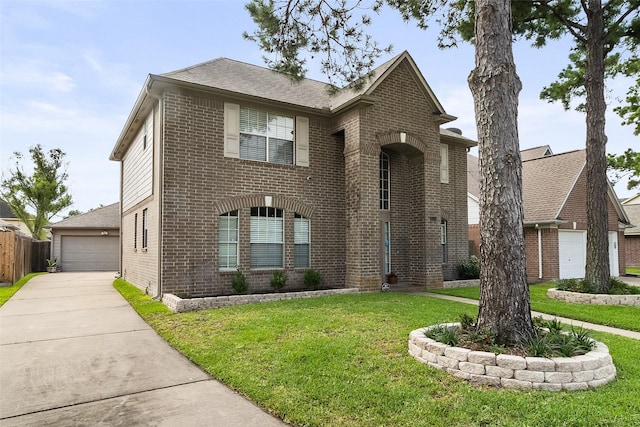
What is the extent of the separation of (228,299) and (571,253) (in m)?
16.3

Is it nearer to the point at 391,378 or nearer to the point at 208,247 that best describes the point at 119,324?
the point at 208,247

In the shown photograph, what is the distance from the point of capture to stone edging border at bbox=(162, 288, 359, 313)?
28.8 ft

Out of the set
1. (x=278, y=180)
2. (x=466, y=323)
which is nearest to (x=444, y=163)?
(x=278, y=180)

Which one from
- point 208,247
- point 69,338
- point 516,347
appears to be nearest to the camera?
point 516,347

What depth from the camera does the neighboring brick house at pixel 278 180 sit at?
10258 mm

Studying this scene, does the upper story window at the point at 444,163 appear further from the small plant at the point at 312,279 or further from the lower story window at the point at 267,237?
the lower story window at the point at 267,237

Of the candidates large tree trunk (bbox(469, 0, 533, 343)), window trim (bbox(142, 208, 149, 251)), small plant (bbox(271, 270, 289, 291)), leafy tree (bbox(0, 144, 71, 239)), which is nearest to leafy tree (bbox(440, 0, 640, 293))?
large tree trunk (bbox(469, 0, 533, 343))

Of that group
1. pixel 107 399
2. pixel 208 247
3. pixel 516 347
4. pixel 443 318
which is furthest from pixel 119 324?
pixel 516 347

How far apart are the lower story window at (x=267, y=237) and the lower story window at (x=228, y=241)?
1.59 ft

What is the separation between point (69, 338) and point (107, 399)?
10.7 feet

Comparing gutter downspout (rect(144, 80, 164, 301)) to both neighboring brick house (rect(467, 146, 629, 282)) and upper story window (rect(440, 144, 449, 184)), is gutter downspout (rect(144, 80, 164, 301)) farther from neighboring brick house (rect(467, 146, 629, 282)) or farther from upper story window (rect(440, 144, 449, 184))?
neighboring brick house (rect(467, 146, 629, 282))

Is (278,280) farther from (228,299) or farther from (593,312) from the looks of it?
(593,312)

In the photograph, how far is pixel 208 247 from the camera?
1043cm

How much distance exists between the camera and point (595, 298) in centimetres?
1016
